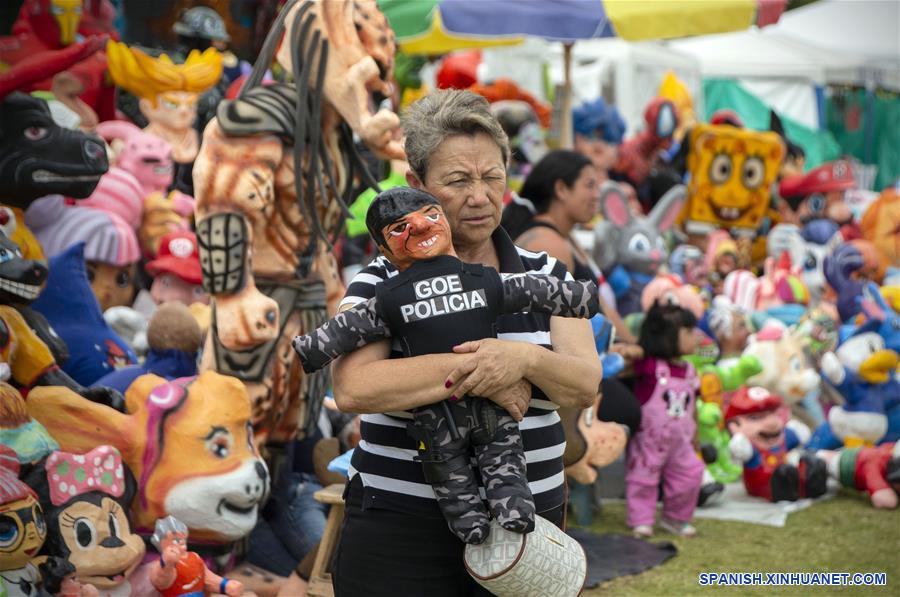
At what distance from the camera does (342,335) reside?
209 centimetres

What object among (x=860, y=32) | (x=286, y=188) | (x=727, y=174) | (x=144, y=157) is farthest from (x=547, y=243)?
(x=860, y=32)

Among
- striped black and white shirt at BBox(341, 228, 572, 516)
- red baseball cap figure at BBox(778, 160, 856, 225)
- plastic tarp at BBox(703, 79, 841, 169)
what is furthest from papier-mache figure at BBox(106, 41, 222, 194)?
plastic tarp at BBox(703, 79, 841, 169)

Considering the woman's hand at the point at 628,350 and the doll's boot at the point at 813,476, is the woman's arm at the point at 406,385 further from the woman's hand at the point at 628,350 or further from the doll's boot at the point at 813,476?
the doll's boot at the point at 813,476

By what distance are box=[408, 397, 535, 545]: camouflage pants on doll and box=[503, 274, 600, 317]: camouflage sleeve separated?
0.68 feet

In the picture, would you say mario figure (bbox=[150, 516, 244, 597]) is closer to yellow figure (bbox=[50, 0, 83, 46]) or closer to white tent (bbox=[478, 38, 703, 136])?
yellow figure (bbox=[50, 0, 83, 46])

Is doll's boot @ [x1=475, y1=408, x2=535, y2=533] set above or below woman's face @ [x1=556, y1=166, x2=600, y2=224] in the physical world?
above

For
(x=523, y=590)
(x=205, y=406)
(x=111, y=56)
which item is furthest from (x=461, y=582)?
(x=111, y=56)

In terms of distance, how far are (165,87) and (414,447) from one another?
15.0 feet

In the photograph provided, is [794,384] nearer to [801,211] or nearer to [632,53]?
[801,211]

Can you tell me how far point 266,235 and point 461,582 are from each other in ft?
6.62

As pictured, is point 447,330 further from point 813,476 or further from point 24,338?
point 813,476

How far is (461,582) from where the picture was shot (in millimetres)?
2178

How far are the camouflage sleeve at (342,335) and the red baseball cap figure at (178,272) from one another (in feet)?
9.20

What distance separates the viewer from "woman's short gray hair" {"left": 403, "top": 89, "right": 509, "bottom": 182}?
2297 mm
